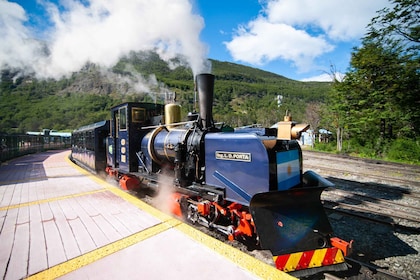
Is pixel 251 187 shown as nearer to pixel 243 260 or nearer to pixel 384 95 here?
pixel 243 260

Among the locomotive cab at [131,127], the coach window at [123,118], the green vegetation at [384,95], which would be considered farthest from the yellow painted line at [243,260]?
the green vegetation at [384,95]

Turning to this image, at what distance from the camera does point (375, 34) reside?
17.4m

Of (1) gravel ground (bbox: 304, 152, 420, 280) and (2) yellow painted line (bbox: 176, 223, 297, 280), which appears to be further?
(1) gravel ground (bbox: 304, 152, 420, 280)

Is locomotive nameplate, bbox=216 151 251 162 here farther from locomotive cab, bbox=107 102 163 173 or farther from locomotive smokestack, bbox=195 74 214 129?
locomotive cab, bbox=107 102 163 173

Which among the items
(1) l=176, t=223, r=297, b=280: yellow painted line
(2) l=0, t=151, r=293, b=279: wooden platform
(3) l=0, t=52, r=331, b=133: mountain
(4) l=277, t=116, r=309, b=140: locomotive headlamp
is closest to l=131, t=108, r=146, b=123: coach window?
(2) l=0, t=151, r=293, b=279: wooden platform

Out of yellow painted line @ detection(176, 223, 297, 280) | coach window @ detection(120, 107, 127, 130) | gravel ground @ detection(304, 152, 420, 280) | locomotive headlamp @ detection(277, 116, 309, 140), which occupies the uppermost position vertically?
coach window @ detection(120, 107, 127, 130)

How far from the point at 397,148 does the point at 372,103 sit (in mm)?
4670

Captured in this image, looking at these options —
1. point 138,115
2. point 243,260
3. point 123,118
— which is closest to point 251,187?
point 243,260

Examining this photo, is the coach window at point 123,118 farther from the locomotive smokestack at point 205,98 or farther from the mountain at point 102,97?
the mountain at point 102,97

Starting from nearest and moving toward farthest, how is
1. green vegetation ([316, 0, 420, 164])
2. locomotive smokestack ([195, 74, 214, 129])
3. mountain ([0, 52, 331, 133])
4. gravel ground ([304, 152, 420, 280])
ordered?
gravel ground ([304, 152, 420, 280])
locomotive smokestack ([195, 74, 214, 129])
green vegetation ([316, 0, 420, 164])
mountain ([0, 52, 331, 133])

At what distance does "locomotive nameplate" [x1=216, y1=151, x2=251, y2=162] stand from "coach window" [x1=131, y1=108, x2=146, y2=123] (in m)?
4.19

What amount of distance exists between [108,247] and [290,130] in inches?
131

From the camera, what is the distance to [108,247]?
3287 mm

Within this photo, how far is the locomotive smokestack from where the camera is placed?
5.23m
